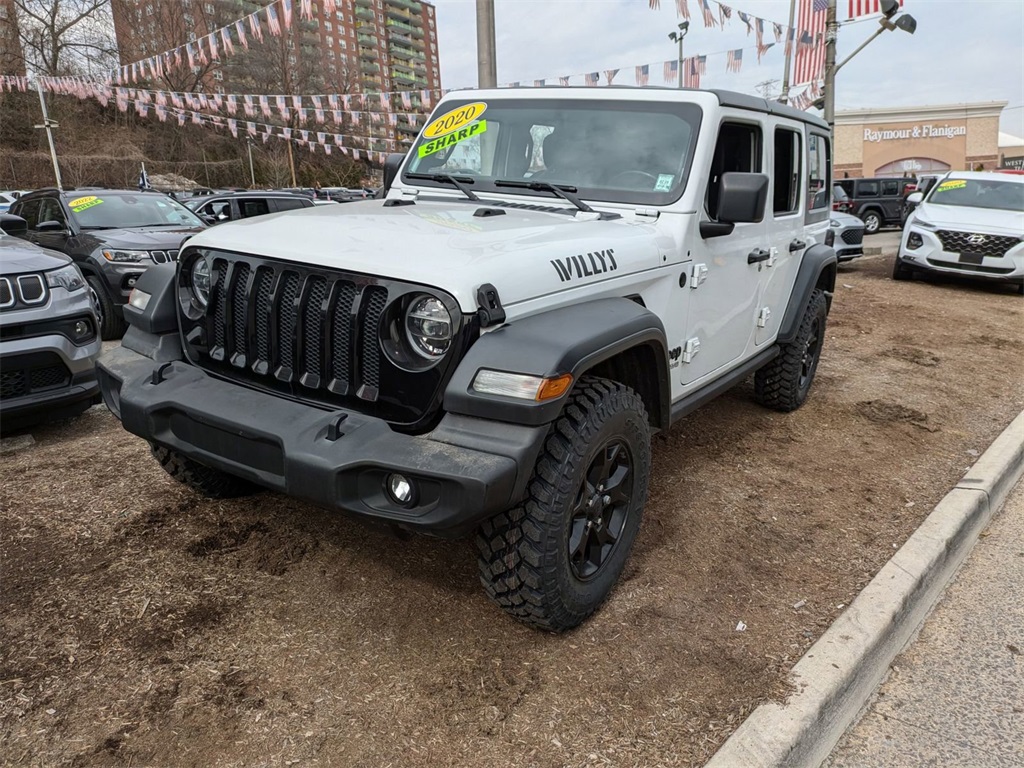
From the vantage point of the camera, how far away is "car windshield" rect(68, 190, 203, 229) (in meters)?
7.66

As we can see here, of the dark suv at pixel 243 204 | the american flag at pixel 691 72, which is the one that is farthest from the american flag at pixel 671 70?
the dark suv at pixel 243 204

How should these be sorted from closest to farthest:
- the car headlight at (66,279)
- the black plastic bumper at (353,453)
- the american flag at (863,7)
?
1. the black plastic bumper at (353,453)
2. the car headlight at (66,279)
3. the american flag at (863,7)

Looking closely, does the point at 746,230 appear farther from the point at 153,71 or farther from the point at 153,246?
the point at 153,71

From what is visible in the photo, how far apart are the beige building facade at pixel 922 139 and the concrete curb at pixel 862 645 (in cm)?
5480

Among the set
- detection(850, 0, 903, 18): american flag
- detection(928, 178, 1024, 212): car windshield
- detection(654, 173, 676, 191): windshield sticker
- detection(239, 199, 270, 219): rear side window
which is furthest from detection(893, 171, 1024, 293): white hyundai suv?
detection(239, 199, 270, 219): rear side window

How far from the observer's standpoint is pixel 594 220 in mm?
3127

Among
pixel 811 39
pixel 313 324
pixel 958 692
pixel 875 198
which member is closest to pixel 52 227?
pixel 313 324

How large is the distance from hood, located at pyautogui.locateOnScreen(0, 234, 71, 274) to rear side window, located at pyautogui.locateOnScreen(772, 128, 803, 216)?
4359 millimetres

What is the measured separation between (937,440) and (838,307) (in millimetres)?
5411

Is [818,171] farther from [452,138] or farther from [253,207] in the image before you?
[253,207]

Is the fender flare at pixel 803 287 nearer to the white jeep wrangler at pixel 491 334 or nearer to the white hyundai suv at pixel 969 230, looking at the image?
the white jeep wrangler at pixel 491 334

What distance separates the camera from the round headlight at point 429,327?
2230mm

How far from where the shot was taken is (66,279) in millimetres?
4438

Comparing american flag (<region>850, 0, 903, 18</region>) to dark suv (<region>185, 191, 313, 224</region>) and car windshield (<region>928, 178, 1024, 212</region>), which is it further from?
dark suv (<region>185, 191, 313, 224</region>)
